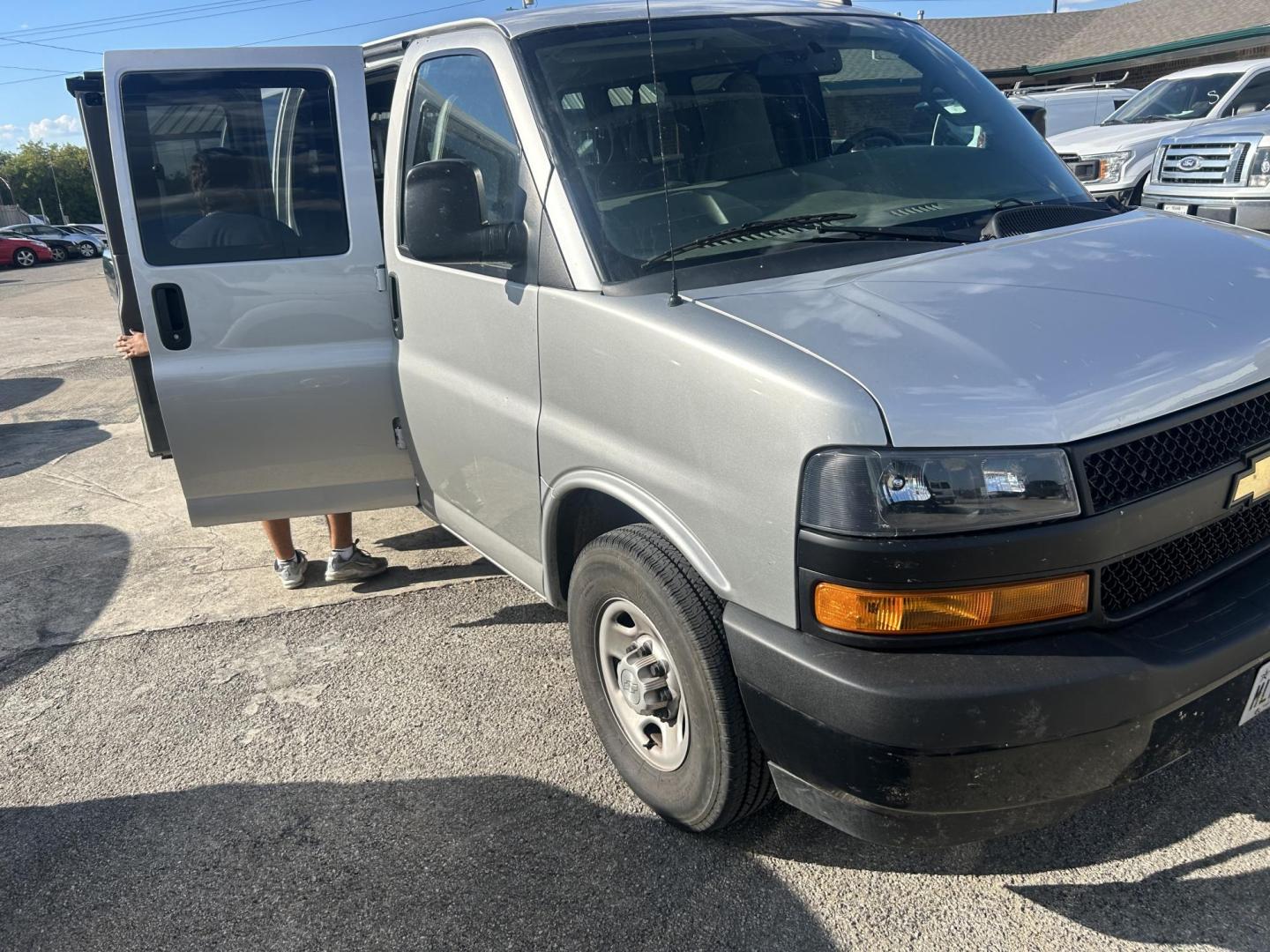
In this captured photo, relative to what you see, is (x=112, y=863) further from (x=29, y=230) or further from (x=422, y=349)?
(x=29, y=230)

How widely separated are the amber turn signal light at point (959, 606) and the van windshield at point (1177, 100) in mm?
12252

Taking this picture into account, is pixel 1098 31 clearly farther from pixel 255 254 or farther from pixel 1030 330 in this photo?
pixel 1030 330

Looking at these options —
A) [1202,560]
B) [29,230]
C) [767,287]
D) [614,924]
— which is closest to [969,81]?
[767,287]

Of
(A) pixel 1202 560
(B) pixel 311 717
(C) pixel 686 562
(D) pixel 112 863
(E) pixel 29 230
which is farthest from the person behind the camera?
(E) pixel 29 230

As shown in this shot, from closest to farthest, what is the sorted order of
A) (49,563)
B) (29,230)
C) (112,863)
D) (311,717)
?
(112,863) → (311,717) → (49,563) → (29,230)

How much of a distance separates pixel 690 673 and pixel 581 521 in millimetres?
772

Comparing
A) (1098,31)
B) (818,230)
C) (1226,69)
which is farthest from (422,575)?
(1098,31)

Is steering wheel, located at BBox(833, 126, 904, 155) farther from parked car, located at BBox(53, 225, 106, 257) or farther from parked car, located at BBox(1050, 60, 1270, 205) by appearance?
parked car, located at BBox(53, 225, 106, 257)

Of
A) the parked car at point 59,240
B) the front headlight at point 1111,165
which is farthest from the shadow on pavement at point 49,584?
the parked car at point 59,240

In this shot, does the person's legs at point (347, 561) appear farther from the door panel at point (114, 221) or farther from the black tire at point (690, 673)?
the black tire at point (690, 673)

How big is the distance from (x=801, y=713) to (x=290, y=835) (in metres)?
1.70

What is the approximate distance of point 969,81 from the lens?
12.4 ft

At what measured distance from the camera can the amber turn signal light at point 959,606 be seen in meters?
2.11

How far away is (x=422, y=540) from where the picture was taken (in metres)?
5.34
